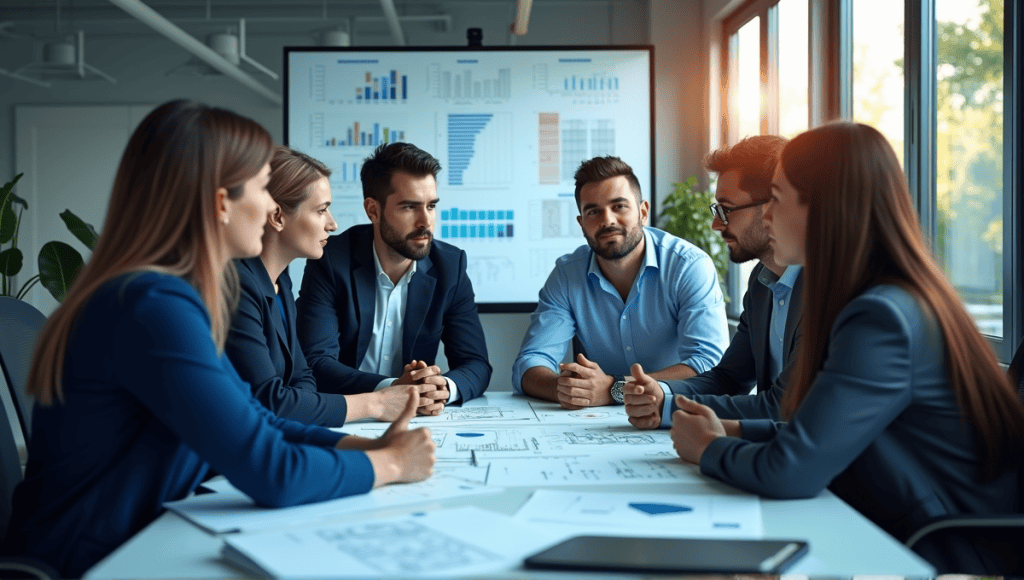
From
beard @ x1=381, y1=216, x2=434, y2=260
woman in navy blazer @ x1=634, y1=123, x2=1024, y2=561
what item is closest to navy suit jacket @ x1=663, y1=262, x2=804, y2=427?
woman in navy blazer @ x1=634, y1=123, x2=1024, y2=561

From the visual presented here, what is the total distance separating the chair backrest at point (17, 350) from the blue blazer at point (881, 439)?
1375 millimetres

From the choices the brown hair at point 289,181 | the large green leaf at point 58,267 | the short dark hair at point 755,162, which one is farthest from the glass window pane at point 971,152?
the large green leaf at point 58,267

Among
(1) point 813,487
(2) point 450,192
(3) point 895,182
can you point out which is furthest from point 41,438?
(2) point 450,192

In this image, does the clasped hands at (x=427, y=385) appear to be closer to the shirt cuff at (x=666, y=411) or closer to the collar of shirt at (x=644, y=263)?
the shirt cuff at (x=666, y=411)

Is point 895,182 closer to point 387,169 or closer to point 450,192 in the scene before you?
→ point 387,169

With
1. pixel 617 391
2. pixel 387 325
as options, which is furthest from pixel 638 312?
pixel 387 325

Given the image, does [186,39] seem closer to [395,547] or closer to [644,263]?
[644,263]

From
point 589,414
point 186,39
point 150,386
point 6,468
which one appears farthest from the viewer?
point 186,39

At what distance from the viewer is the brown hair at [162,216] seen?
49.5 inches

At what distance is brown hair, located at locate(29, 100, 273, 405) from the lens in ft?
4.12

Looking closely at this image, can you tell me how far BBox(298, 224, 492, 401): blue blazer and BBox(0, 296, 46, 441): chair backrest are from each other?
1105 mm

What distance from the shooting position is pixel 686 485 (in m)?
1.39

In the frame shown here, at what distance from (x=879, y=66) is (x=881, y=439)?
2.44 m

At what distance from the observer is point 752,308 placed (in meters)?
2.37
